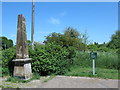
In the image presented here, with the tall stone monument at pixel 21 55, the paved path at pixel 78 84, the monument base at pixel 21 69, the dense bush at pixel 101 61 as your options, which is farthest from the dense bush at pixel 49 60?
the dense bush at pixel 101 61

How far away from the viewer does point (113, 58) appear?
10.3 metres

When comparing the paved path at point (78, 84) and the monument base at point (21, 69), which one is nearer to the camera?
the paved path at point (78, 84)

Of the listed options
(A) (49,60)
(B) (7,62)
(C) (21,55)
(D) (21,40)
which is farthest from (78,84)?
(B) (7,62)

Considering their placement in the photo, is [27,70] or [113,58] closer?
[27,70]

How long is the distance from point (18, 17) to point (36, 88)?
3.52m

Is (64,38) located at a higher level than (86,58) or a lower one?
higher

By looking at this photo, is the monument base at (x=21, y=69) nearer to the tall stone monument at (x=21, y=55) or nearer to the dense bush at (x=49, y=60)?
the tall stone monument at (x=21, y=55)

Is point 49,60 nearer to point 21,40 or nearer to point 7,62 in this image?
point 21,40

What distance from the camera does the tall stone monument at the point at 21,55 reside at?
20.2 feet

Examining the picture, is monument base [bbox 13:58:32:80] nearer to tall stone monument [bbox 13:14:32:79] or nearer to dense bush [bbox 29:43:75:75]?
tall stone monument [bbox 13:14:32:79]

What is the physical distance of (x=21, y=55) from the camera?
6.30 meters

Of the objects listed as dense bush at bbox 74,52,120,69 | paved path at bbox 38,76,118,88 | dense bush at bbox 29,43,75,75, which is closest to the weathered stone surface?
dense bush at bbox 29,43,75,75

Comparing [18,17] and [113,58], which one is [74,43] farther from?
[18,17]

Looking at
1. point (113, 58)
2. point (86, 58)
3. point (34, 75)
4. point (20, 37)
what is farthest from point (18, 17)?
point (113, 58)
